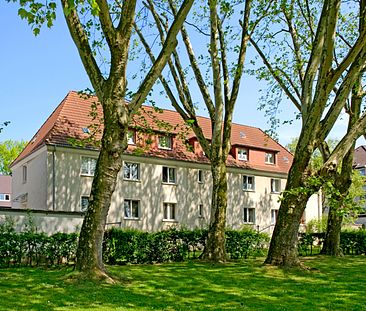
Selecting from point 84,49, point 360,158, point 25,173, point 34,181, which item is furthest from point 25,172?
point 360,158

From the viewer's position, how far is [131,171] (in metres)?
32.9

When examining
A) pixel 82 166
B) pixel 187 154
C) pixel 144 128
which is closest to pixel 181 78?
pixel 144 128

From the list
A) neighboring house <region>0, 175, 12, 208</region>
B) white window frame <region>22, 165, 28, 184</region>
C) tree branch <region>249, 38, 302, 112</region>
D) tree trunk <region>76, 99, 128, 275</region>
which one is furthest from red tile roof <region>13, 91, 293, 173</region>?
neighboring house <region>0, 175, 12, 208</region>

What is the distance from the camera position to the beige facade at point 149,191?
29484mm

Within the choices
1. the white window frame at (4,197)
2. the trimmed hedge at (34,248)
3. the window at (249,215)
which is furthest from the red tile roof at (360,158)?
the trimmed hedge at (34,248)

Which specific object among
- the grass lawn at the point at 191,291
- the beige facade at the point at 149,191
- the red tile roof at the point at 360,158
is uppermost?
the red tile roof at the point at 360,158

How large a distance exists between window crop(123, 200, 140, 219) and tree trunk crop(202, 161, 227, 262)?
14898mm

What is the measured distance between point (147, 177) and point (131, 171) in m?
1.23

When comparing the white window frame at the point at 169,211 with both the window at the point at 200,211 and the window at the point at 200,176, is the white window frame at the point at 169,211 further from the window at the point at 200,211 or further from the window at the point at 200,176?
the window at the point at 200,176

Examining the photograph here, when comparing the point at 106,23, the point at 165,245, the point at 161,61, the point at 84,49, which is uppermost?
the point at 106,23

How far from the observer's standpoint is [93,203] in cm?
1114

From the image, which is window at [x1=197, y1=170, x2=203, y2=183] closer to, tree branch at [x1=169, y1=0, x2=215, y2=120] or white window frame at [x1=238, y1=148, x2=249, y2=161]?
white window frame at [x1=238, y1=148, x2=249, y2=161]

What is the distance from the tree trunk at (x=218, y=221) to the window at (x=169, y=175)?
1674 cm

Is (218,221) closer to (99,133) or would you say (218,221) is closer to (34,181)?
(99,133)
